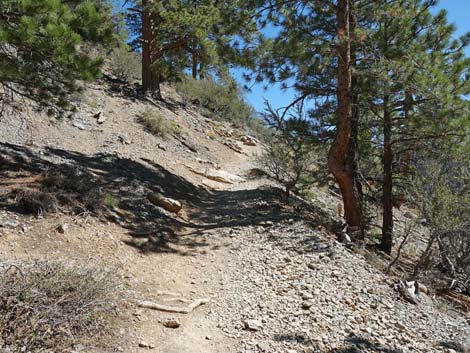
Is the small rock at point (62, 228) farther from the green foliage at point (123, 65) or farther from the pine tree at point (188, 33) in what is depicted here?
the green foliage at point (123, 65)

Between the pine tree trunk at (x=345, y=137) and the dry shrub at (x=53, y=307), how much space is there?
5015mm

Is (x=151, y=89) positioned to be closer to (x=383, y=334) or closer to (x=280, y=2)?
(x=280, y=2)

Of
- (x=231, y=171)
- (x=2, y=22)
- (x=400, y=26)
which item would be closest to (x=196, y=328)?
(x=2, y=22)

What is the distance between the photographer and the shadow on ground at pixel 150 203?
221 inches

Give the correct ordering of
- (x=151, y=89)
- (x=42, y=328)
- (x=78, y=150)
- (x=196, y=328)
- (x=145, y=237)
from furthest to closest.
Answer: (x=151, y=89)
(x=78, y=150)
(x=145, y=237)
(x=196, y=328)
(x=42, y=328)

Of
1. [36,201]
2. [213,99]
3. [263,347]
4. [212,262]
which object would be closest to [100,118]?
[36,201]

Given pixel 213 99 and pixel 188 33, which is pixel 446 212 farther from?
pixel 213 99

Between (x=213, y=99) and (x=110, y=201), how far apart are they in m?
14.8

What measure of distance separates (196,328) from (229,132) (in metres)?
15.0

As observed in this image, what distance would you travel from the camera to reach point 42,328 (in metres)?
2.69

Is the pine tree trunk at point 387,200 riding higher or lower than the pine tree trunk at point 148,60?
lower

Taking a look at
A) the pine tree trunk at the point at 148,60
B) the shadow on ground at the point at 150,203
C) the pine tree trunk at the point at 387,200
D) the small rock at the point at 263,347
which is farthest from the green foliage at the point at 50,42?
the pine tree trunk at the point at 148,60

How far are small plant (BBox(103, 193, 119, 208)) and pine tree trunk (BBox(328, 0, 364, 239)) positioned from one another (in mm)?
4136

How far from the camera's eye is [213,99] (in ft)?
65.0
